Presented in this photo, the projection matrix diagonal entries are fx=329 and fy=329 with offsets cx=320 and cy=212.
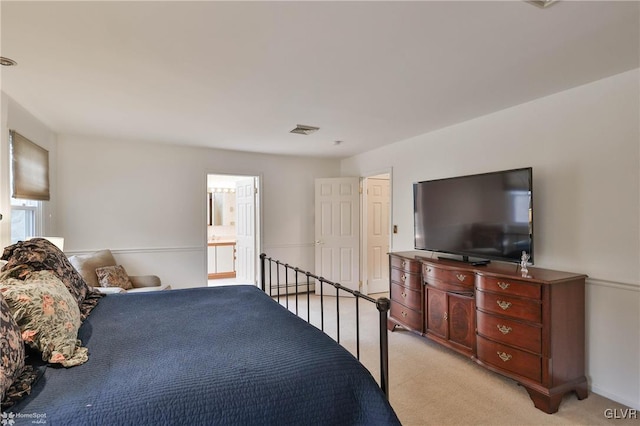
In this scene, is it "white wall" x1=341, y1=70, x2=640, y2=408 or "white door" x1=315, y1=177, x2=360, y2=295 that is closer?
"white wall" x1=341, y1=70, x2=640, y2=408

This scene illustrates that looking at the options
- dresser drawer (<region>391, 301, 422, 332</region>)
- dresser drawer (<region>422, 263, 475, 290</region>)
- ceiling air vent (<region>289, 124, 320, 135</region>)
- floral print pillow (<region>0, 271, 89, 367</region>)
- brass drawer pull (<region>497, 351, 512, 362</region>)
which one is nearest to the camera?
floral print pillow (<region>0, 271, 89, 367</region>)

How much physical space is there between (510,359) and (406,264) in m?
1.34

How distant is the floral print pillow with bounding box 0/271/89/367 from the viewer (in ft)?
4.19

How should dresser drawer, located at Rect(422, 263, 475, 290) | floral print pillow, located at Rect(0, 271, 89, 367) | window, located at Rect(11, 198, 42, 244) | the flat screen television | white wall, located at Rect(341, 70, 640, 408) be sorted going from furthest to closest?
1. window, located at Rect(11, 198, 42, 244)
2. dresser drawer, located at Rect(422, 263, 475, 290)
3. the flat screen television
4. white wall, located at Rect(341, 70, 640, 408)
5. floral print pillow, located at Rect(0, 271, 89, 367)

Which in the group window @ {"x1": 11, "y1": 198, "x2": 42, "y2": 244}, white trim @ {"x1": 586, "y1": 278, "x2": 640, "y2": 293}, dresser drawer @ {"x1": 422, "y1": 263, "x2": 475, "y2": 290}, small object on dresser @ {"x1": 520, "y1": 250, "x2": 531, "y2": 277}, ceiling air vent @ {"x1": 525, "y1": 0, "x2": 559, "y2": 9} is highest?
ceiling air vent @ {"x1": 525, "y1": 0, "x2": 559, "y2": 9}

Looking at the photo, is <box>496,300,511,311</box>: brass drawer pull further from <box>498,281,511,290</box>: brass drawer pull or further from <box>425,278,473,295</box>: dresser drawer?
<box>425,278,473,295</box>: dresser drawer

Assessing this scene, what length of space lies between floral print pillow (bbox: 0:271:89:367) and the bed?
5 centimetres

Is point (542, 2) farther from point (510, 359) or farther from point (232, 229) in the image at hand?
point (232, 229)

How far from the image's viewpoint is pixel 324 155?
216 inches

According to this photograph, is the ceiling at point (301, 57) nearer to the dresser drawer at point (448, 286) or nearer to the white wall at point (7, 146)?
the white wall at point (7, 146)

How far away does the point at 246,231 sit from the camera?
222 inches

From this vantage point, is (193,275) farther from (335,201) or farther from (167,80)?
(167,80)

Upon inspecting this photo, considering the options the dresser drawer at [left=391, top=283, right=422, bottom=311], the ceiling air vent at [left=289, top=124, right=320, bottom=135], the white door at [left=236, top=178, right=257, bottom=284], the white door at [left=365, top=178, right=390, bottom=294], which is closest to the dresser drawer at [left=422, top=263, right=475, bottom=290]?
the dresser drawer at [left=391, top=283, right=422, bottom=311]

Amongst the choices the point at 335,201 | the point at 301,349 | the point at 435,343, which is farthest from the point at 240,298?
the point at 335,201
